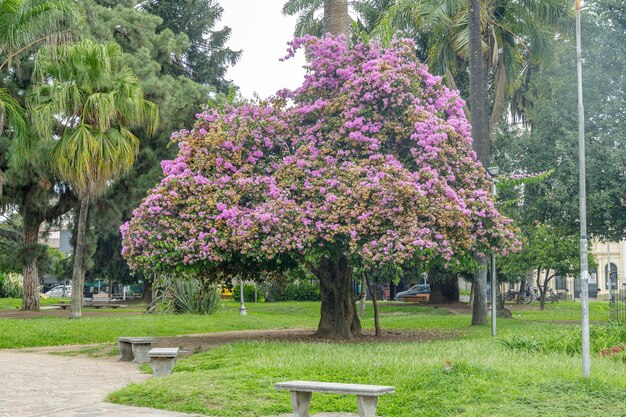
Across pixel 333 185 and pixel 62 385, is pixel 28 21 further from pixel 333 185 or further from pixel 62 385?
pixel 62 385

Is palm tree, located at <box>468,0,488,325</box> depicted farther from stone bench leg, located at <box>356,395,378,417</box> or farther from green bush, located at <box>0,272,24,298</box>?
green bush, located at <box>0,272,24,298</box>

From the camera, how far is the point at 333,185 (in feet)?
53.0

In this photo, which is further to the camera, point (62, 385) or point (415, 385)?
point (62, 385)

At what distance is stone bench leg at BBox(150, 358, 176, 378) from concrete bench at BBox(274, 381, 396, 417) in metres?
4.14

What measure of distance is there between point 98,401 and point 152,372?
10.0 ft

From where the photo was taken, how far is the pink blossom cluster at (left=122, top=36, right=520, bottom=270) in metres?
15.6

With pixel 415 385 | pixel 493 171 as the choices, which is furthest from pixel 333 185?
pixel 415 385

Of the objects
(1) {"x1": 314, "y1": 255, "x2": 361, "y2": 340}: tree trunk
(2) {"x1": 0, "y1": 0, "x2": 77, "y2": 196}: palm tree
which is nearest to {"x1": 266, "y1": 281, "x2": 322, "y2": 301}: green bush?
(2) {"x1": 0, "y1": 0, "x2": 77, "y2": 196}: palm tree

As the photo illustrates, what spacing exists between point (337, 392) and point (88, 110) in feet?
53.2

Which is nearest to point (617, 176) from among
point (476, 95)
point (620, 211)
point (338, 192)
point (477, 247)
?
point (620, 211)

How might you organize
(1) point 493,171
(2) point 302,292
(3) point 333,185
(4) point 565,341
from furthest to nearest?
(2) point 302,292, (1) point 493,171, (3) point 333,185, (4) point 565,341

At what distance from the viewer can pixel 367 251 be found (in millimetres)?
15234

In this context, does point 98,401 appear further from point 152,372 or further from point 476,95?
point 476,95

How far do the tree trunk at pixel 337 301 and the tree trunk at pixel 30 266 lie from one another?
585 inches
